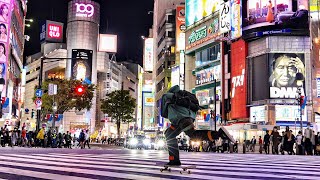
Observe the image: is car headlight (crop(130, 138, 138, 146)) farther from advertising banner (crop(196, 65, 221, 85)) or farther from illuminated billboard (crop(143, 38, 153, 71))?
illuminated billboard (crop(143, 38, 153, 71))

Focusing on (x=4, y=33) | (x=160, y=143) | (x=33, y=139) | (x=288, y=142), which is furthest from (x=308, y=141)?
(x=4, y=33)

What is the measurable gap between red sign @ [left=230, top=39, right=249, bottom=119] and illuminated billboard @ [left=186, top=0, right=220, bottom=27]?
361 inches

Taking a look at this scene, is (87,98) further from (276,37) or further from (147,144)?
(276,37)

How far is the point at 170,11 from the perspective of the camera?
81625 mm

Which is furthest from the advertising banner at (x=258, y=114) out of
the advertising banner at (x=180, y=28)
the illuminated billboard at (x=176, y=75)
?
the advertising banner at (x=180, y=28)

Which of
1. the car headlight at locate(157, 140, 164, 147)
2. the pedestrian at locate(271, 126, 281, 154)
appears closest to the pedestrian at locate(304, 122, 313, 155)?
the pedestrian at locate(271, 126, 281, 154)

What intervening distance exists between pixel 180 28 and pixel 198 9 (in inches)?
416

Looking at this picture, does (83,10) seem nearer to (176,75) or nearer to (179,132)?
(176,75)

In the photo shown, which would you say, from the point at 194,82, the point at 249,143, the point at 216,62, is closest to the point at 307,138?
the point at 249,143

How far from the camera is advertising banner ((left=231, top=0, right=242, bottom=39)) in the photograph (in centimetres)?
4883

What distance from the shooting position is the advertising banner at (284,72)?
149ft

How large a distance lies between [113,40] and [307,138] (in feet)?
264

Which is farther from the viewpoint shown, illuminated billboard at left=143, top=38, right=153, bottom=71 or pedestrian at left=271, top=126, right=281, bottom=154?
illuminated billboard at left=143, top=38, right=153, bottom=71

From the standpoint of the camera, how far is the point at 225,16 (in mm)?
52531
